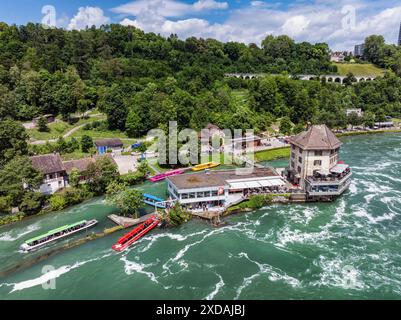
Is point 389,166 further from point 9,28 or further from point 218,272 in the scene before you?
point 9,28

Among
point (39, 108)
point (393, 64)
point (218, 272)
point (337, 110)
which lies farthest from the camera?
point (393, 64)

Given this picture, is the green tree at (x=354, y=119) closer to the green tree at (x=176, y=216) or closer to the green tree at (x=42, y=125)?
the green tree at (x=176, y=216)

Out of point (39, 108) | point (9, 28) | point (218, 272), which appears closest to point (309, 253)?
point (218, 272)

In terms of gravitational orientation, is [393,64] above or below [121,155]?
above

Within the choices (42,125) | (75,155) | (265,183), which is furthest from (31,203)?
(42,125)

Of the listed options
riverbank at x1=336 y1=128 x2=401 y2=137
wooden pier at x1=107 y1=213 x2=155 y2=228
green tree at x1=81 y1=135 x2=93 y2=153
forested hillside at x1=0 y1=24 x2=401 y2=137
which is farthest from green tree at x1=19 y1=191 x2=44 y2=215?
riverbank at x1=336 y1=128 x2=401 y2=137
